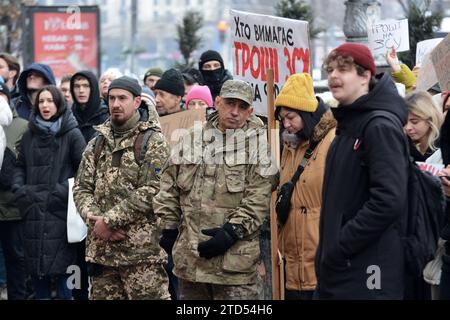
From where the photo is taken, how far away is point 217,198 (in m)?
7.32

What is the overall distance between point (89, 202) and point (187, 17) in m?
16.2

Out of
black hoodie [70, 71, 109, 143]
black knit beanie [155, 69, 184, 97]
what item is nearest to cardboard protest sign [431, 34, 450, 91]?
black knit beanie [155, 69, 184, 97]

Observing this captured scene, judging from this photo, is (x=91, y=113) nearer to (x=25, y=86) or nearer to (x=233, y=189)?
(x=25, y=86)

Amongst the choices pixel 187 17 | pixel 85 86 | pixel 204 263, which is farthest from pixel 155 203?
pixel 187 17

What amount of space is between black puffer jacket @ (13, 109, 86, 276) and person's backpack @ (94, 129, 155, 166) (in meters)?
1.18

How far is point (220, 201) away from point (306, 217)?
0.54 m

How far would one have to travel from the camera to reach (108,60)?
95.4 m

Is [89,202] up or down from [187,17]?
down

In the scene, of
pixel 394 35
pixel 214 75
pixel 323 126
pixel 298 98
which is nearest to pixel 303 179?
pixel 323 126

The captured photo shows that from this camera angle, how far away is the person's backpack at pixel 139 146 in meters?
8.20

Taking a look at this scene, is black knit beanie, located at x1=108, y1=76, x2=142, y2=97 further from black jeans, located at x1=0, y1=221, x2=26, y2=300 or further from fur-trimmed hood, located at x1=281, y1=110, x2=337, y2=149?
black jeans, located at x1=0, y1=221, x2=26, y2=300

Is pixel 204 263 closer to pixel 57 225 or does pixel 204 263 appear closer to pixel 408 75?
pixel 57 225
